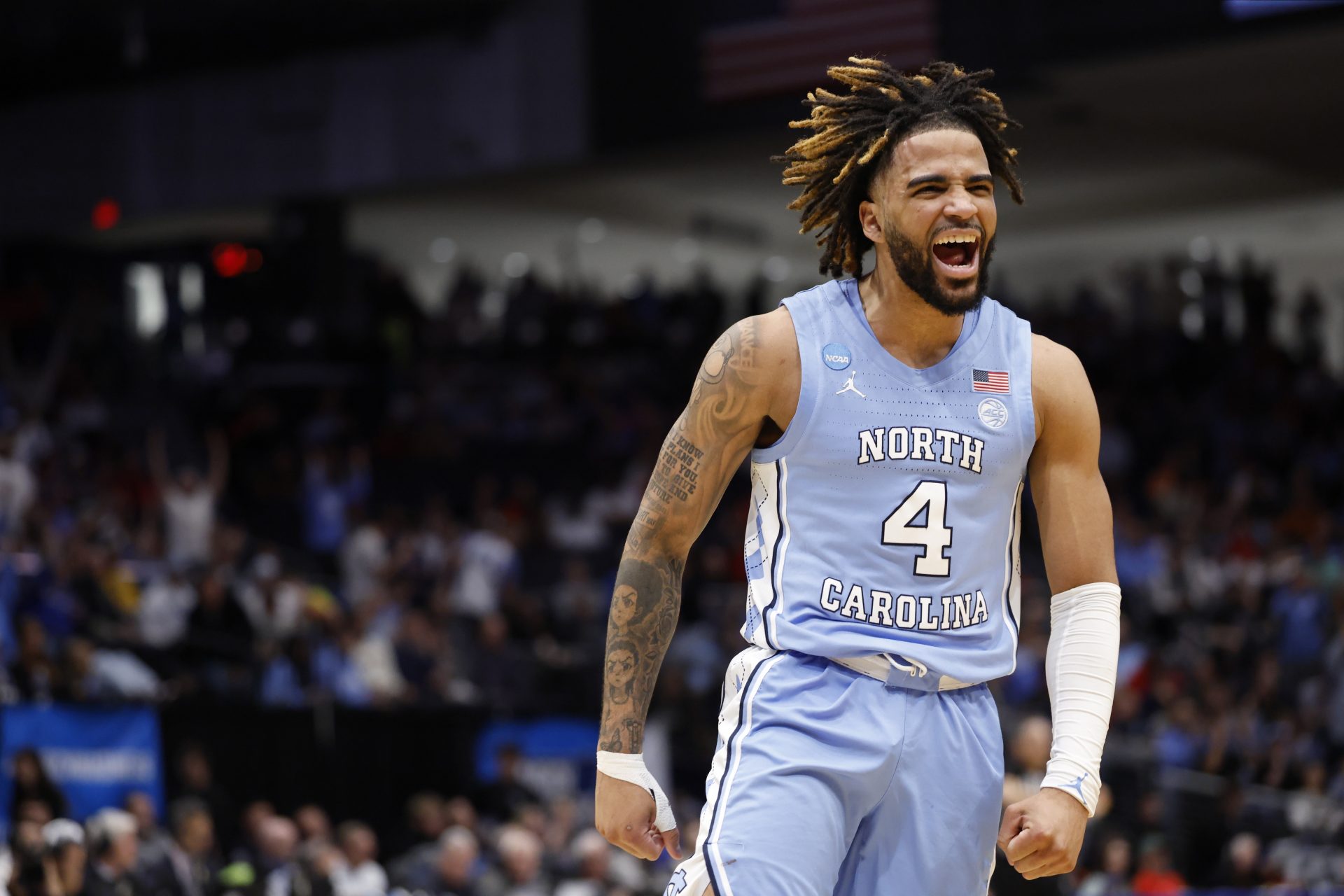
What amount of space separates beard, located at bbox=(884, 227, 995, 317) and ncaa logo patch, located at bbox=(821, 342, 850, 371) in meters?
0.20

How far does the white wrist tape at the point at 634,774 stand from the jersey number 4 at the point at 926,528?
717 millimetres

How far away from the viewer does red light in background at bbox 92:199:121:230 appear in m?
20.9

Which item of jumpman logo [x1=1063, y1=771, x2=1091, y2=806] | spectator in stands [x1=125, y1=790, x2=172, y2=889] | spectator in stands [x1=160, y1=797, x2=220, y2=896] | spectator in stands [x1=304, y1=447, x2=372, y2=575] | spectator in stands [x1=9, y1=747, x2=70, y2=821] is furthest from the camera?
spectator in stands [x1=304, y1=447, x2=372, y2=575]

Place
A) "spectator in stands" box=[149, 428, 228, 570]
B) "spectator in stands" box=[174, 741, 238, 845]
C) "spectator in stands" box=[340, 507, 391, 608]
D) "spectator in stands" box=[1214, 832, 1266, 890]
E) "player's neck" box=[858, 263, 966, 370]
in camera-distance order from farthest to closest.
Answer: "spectator in stands" box=[340, 507, 391, 608], "spectator in stands" box=[149, 428, 228, 570], "spectator in stands" box=[1214, 832, 1266, 890], "spectator in stands" box=[174, 741, 238, 845], "player's neck" box=[858, 263, 966, 370]

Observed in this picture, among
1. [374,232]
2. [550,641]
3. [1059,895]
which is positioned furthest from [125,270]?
[1059,895]

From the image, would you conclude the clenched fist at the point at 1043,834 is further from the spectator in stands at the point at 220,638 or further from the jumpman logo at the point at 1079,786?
the spectator in stands at the point at 220,638

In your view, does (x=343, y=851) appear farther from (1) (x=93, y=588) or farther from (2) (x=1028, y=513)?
(2) (x=1028, y=513)

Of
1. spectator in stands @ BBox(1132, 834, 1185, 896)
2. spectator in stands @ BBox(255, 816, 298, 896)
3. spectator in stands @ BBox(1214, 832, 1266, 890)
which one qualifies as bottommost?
spectator in stands @ BBox(1214, 832, 1266, 890)

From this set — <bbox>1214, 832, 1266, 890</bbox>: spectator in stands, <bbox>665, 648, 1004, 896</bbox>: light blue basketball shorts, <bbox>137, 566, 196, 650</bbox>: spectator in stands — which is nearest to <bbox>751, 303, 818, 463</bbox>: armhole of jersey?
<bbox>665, 648, 1004, 896</bbox>: light blue basketball shorts

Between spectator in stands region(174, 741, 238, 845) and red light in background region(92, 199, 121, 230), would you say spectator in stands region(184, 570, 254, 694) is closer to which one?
spectator in stands region(174, 741, 238, 845)

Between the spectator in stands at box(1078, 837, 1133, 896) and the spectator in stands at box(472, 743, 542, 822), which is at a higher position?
the spectator in stands at box(472, 743, 542, 822)

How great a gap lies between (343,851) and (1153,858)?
209 inches

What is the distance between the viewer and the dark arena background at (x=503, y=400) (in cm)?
1166

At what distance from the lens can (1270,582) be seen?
1509cm
